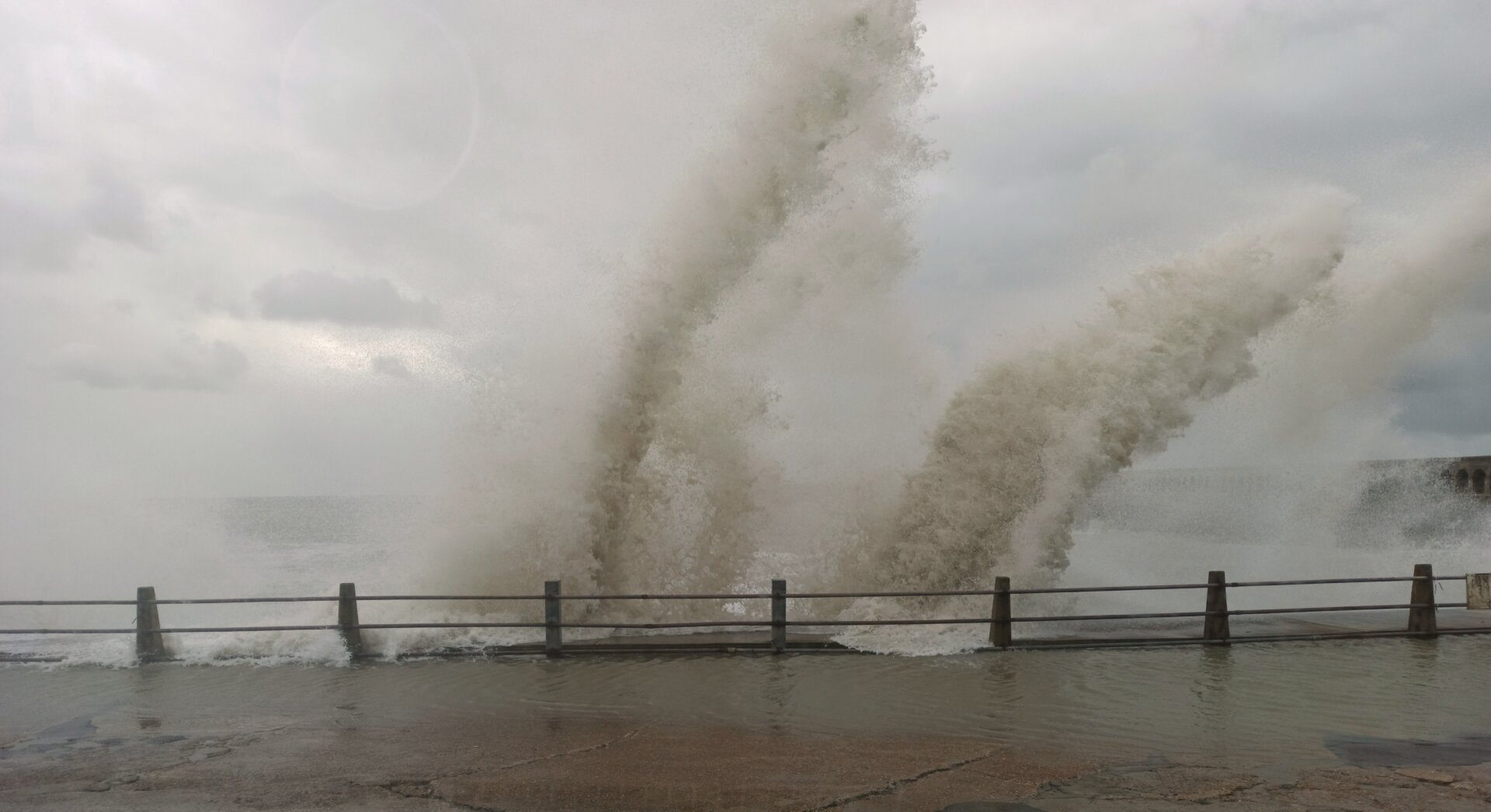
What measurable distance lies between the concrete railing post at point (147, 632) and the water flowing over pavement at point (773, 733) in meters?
0.38

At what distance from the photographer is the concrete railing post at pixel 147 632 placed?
10.7m

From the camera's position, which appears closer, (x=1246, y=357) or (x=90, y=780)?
(x=90, y=780)

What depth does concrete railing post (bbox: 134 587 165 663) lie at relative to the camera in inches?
420

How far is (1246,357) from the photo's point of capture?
15305mm

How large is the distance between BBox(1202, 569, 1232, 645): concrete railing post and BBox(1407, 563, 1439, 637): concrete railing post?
241 cm

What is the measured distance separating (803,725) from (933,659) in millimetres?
3308

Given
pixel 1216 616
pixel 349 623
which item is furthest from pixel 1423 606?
pixel 349 623

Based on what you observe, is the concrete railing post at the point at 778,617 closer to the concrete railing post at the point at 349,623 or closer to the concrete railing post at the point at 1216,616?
the concrete railing post at the point at 349,623

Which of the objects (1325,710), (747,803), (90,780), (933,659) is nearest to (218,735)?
(90,780)

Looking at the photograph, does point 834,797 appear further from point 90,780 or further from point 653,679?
point 90,780

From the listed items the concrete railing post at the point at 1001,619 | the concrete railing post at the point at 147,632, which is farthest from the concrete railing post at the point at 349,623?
the concrete railing post at the point at 1001,619

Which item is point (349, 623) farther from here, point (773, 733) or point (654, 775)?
point (654, 775)

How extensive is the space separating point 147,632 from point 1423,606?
14984mm

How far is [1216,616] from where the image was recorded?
1095 cm
